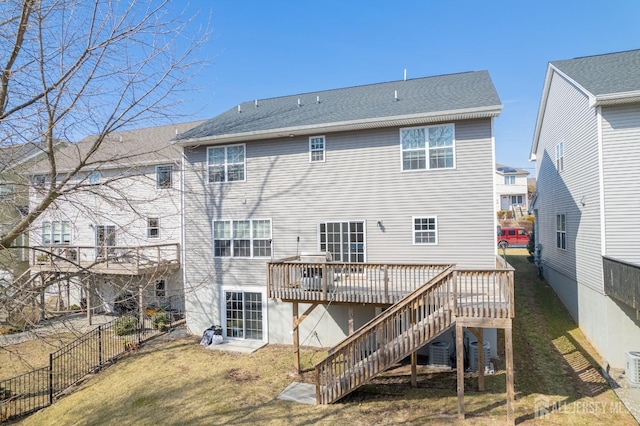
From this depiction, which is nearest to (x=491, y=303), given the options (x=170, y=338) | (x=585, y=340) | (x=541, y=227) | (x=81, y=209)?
(x=585, y=340)

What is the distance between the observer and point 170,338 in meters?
14.5

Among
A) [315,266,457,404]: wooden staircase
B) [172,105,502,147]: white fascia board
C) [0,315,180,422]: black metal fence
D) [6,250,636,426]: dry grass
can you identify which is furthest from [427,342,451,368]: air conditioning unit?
[0,315,180,422]: black metal fence

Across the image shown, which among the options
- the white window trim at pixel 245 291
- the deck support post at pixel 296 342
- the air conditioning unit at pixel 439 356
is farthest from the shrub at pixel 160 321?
the air conditioning unit at pixel 439 356

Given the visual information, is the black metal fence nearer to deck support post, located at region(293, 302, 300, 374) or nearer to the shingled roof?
deck support post, located at region(293, 302, 300, 374)

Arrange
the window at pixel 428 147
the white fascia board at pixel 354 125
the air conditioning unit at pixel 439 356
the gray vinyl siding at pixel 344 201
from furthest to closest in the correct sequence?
1. the window at pixel 428 147
2. the gray vinyl siding at pixel 344 201
3. the white fascia board at pixel 354 125
4. the air conditioning unit at pixel 439 356

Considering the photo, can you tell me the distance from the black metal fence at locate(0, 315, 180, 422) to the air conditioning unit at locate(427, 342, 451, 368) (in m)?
9.49

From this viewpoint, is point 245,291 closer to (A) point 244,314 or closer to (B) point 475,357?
(A) point 244,314

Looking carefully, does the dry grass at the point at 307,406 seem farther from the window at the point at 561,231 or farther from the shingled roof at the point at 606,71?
the shingled roof at the point at 606,71

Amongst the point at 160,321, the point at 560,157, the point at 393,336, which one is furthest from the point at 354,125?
the point at 160,321

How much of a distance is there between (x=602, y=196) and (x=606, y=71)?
514 cm

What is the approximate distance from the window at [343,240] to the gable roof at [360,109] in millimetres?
3456

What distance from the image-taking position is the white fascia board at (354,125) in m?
11.1

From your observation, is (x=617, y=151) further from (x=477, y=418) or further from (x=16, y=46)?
(x=16, y=46)

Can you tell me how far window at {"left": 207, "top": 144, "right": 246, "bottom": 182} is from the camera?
1443 centimetres
